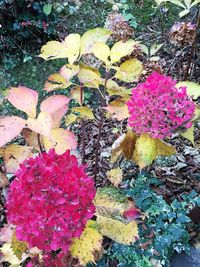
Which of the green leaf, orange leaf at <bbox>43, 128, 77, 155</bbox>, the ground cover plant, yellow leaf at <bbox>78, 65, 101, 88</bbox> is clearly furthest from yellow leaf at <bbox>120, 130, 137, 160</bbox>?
the green leaf

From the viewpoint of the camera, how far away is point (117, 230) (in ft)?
4.85

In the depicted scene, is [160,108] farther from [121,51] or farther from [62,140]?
[62,140]

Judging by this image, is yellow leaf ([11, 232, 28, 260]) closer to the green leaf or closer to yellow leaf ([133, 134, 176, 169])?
yellow leaf ([133, 134, 176, 169])

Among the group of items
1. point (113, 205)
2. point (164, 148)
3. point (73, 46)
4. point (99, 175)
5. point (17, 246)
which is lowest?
point (99, 175)

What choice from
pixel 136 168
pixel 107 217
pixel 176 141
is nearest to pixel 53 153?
pixel 107 217

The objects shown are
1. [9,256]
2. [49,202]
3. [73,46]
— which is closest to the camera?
[49,202]

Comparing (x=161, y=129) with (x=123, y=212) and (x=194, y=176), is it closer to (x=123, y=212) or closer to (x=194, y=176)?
(x=123, y=212)

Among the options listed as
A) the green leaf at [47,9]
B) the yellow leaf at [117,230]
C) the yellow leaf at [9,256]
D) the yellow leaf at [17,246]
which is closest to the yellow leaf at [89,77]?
the yellow leaf at [117,230]

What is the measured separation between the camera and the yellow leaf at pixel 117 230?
1469mm

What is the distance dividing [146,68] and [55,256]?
4.42 feet

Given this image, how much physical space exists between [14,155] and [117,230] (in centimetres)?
44

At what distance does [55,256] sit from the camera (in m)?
1.43

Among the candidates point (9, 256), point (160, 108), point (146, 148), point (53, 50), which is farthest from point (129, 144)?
point (9, 256)

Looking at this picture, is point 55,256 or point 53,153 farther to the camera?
point 55,256
